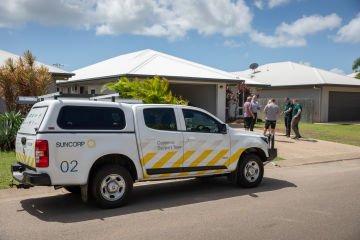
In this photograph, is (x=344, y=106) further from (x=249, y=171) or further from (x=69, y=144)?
(x=69, y=144)

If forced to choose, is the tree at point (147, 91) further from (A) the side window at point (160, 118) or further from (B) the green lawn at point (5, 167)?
(A) the side window at point (160, 118)

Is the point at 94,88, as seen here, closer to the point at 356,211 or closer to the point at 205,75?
the point at 205,75

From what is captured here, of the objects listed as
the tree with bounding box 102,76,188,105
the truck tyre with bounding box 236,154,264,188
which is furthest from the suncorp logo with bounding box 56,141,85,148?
the tree with bounding box 102,76,188,105

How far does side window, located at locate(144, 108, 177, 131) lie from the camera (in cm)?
734

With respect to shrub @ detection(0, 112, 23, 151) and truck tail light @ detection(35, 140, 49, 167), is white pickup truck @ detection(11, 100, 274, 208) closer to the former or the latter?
truck tail light @ detection(35, 140, 49, 167)

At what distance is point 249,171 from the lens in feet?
28.0

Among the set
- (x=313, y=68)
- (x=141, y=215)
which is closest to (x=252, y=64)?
(x=313, y=68)

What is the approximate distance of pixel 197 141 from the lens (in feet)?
25.6

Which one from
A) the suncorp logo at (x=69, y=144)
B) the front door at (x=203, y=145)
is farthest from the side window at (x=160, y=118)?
the suncorp logo at (x=69, y=144)

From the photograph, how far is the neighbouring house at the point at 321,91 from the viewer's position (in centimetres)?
2952

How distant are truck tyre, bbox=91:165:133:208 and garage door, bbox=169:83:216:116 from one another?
17962 millimetres

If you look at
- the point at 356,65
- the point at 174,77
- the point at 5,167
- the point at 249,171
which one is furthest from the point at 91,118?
the point at 356,65

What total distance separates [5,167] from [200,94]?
57.6 ft

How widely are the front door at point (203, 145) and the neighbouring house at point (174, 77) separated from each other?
12.2m
